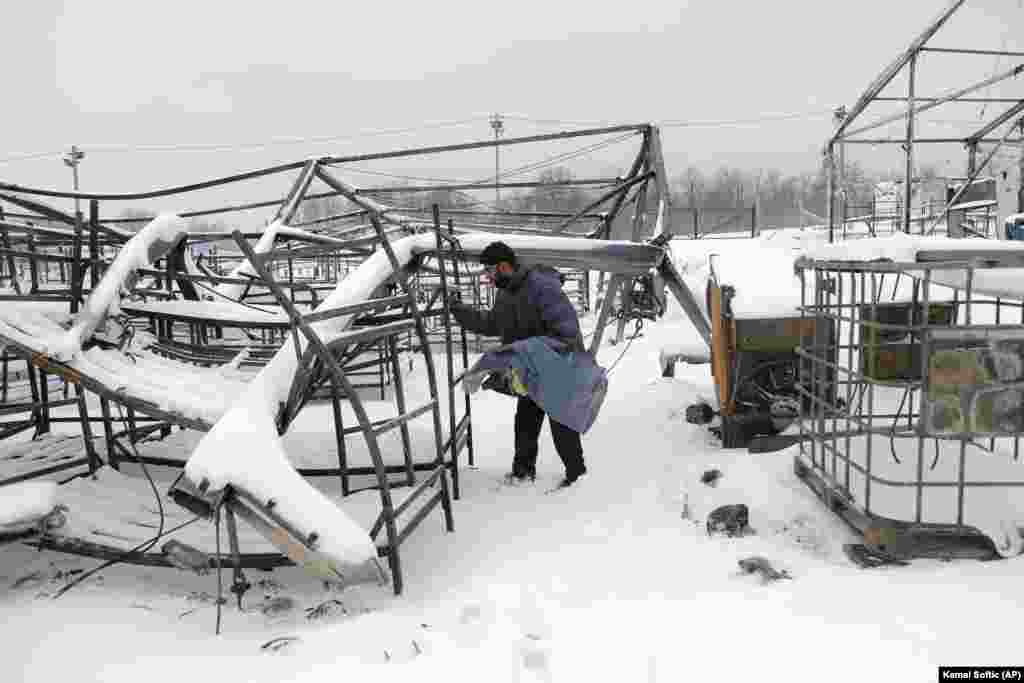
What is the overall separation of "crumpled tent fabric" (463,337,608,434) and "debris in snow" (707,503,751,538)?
3.46ft

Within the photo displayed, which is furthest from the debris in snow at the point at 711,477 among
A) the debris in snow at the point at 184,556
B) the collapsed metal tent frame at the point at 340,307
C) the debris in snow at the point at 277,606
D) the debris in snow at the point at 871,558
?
the debris in snow at the point at 184,556

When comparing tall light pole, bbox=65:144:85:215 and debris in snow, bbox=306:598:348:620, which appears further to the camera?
tall light pole, bbox=65:144:85:215

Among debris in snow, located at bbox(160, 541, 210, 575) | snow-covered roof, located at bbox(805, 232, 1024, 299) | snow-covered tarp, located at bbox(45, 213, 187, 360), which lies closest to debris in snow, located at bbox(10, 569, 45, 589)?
debris in snow, located at bbox(160, 541, 210, 575)

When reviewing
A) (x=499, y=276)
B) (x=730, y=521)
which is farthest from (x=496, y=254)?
(x=730, y=521)

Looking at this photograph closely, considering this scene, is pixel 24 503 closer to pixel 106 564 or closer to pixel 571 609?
pixel 106 564

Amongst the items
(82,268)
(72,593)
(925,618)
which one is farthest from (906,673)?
(82,268)

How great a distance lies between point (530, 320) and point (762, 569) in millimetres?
2427

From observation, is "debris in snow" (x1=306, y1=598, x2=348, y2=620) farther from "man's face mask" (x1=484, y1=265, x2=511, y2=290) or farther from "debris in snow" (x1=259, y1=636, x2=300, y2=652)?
"man's face mask" (x1=484, y1=265, x2=511, y2=290)

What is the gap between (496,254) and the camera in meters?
4.84

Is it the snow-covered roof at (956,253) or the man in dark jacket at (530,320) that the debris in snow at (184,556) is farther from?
the snow-covered roof at (956,253)

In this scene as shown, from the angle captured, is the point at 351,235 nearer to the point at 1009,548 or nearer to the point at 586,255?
the point at 586,255

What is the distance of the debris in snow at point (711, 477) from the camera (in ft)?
15.7

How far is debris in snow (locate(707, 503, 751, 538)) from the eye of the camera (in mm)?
4152

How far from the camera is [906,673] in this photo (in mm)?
2719
